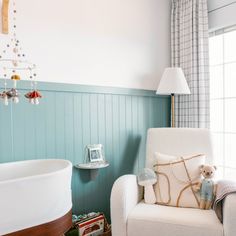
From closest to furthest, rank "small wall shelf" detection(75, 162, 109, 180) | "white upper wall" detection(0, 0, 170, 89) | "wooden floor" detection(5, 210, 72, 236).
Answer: "wooden floor" detection(5, 210, 72, 236), "white upper wall" detection(0, 0, 170, 89), "small wall shelf" detection(75, 162, 109, 180)

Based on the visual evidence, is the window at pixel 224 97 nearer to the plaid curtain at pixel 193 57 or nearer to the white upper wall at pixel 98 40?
the plaid curtain at pixel 193 57

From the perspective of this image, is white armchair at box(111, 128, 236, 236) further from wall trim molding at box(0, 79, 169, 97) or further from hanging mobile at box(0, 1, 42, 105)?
hanging mobile at box(0, 1, 42, 105)

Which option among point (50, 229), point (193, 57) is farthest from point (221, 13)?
point (50, 229)

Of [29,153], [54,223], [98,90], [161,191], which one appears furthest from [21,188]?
[98,90]

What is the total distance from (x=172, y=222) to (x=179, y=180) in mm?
378

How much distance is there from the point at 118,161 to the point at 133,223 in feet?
2.57

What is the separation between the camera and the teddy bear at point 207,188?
65.0 inches

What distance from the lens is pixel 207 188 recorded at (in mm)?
1662

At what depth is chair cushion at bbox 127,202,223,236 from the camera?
1.40 meters

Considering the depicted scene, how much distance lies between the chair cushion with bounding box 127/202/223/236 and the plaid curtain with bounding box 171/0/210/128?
105cm

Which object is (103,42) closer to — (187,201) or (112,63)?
(112,63)

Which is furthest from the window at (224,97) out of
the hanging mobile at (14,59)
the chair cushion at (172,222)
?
the hanging mobile at (14,59)

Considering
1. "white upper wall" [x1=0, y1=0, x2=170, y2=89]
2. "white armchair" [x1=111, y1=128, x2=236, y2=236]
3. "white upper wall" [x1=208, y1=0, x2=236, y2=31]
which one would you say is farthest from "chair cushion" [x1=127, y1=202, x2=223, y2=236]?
"white upper wall" [x1=208, y1=0, x2=236, y2=31]

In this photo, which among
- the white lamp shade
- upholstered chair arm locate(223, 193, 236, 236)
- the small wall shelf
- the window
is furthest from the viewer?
the window
